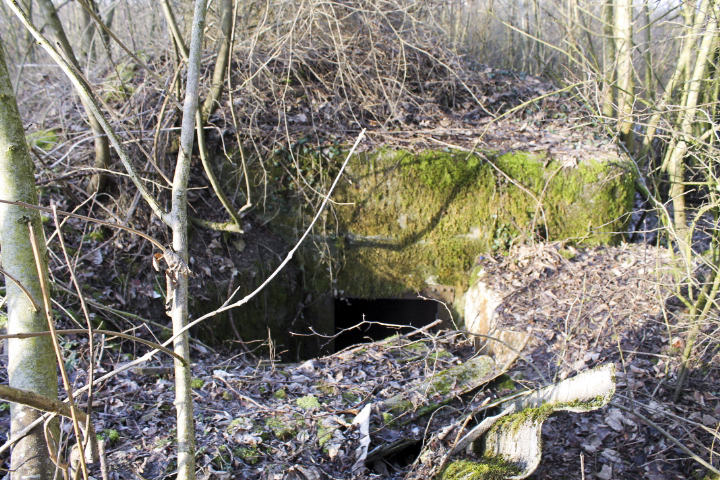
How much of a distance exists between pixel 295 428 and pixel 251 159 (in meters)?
3.55

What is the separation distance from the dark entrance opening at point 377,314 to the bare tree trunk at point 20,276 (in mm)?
4892

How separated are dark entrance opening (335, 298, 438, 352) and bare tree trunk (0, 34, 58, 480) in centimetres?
489

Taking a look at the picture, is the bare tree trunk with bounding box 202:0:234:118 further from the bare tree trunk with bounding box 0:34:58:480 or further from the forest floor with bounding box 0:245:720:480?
the bare tree trunk with bounding box 0:34:58:480

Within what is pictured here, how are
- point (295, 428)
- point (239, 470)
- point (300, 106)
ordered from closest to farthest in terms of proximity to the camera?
point (239, 470), point (295, 428), point (300, 106)

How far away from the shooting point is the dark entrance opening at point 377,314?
22.0 feet

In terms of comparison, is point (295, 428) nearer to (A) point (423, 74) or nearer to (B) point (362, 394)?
(B) point (362, 394)

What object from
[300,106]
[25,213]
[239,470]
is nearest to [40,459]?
[25,213]

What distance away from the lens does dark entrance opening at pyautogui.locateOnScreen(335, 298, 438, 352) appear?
6.71 m

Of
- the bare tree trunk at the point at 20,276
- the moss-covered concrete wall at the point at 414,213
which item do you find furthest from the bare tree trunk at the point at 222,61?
the bare tree trunk at the point at 20,276

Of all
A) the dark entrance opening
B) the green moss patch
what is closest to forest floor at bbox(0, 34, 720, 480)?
the green moss patch

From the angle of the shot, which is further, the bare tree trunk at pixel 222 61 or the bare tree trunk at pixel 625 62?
the bare tree trunk at pixel 625 62

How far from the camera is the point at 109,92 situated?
18.6 ft

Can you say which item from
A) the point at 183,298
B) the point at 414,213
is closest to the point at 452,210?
the point at 414,213

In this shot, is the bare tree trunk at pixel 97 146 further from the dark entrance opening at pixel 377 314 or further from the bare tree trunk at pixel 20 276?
the dark entrance opening at pixel 377 314
